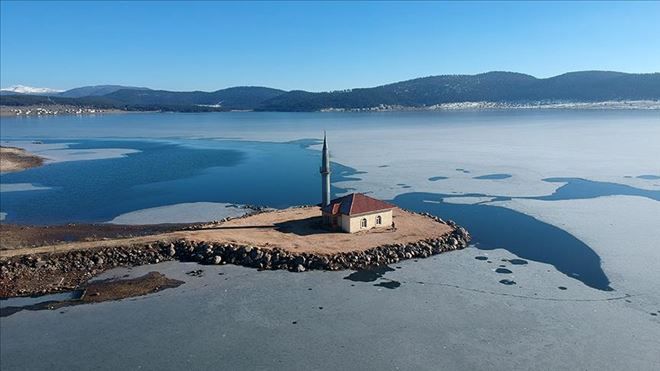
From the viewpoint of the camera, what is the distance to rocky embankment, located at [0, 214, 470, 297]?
15.1 metres

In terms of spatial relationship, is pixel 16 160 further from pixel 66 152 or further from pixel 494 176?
pixel 494 176

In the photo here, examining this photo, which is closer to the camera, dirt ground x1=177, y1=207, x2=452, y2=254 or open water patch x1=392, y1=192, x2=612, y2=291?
open water patch x1=392, y1=192, x2=612, y2=291

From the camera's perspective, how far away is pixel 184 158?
44.5 m

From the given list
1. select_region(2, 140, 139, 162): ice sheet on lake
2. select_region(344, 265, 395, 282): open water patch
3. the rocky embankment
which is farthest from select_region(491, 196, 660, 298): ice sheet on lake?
select_region(2, 140, 139, 162): ice sheet on lake

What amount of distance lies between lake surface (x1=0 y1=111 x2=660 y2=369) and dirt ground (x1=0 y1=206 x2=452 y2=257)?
5.31ft

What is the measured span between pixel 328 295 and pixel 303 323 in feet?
5.64

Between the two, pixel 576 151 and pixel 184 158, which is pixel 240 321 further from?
pixel 576 151

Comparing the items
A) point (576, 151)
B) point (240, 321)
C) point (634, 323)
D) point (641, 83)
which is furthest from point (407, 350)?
point (641, 83)

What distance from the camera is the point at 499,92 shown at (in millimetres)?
178125

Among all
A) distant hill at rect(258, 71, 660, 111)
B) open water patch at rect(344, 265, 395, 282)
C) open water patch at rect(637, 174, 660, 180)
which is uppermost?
distant hill at rect(258, 71, 660, 111)

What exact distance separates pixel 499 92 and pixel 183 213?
17084 cm

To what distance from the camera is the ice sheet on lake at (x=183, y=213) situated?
22.2 m

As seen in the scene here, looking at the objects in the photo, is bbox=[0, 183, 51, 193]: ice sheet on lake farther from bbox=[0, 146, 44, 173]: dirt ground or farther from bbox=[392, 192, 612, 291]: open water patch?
bbox=[392, 192, 612, 291]: open water patch

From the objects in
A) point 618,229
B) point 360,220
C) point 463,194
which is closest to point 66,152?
point 463,194
